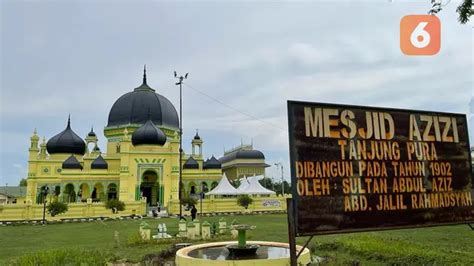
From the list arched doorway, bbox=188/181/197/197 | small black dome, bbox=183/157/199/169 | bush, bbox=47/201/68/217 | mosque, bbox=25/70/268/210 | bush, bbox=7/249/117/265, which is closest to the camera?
bush, bbox=7/249/117/265

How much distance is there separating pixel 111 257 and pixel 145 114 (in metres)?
38.2

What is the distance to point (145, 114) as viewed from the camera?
47344mm

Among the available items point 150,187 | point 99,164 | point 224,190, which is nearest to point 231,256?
point 224,190

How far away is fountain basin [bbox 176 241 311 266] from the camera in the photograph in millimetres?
7639

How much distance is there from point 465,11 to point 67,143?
152 ft

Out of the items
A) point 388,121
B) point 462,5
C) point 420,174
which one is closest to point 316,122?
point 388,121

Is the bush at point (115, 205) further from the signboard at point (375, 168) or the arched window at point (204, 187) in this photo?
the signboard at point (375, 168)

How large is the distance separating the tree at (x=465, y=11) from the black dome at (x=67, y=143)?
4623cm

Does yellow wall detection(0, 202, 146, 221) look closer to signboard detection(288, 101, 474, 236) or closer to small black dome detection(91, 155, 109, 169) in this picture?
small black dome detection(91, 155, 109, 169)

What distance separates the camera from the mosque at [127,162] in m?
40.4

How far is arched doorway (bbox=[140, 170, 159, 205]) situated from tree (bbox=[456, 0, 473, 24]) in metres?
37.7

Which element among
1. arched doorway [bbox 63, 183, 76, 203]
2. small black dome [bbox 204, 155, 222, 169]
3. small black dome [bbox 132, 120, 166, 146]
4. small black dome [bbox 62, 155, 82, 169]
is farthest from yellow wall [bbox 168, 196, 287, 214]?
small black dome [bbox 62, 155, 82, 169]

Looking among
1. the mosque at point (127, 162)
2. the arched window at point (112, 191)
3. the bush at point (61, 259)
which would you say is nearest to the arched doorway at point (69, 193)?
the mosque at point (127, 162)

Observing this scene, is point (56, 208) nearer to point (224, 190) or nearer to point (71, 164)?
point (71, 164)
